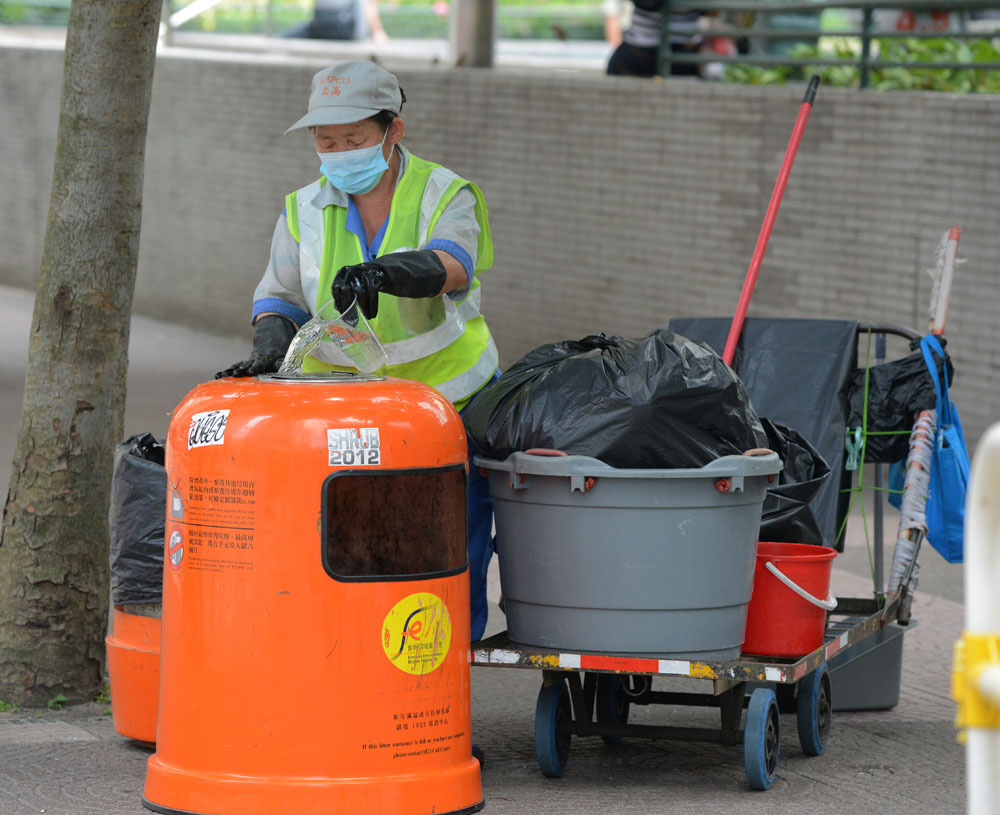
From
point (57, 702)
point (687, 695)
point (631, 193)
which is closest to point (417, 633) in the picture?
point (687, 695)

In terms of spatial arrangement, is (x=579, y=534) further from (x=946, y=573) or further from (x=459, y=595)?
(x=946, y=573)

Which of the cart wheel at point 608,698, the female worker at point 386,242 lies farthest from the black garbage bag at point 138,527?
the cart wheel at point 608,698

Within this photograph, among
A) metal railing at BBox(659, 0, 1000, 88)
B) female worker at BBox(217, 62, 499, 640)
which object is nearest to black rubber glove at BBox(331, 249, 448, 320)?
female worker at BBox(217, 62, 499, 640)

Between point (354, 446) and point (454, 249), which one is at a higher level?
point (454, 249)

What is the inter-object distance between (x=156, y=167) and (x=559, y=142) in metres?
5.00

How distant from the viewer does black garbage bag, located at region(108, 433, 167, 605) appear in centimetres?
446

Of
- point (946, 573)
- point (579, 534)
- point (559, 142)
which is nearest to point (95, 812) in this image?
point (579, 534)

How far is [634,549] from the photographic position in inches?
159

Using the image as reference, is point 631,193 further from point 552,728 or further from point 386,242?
point 552,728

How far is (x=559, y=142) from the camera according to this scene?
36.2 feet

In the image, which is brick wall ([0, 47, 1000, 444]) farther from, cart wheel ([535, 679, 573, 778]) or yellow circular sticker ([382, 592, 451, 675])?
yellow circular sticker ([382, 592, 451, 675])

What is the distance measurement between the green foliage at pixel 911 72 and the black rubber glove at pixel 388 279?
5.58 metres

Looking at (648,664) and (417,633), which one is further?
(648,664)

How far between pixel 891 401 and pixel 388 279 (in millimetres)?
1920
